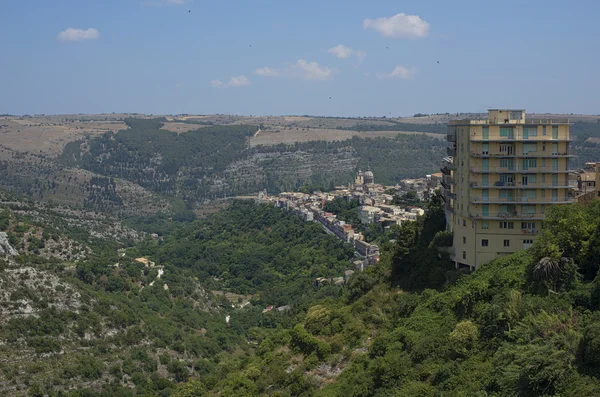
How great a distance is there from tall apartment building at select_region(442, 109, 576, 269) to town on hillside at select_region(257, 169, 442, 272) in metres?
26.4

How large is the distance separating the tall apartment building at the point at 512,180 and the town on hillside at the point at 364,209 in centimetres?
2635

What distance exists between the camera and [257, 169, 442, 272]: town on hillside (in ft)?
268

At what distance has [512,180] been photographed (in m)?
36.0

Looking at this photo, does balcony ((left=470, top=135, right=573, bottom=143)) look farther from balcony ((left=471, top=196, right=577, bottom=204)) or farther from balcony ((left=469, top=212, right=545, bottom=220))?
→ balcony ((left=469, top=212, right=545, bottom=220))

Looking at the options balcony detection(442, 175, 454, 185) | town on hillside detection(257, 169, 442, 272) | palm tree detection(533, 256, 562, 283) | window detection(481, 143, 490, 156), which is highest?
window detection(481, 143, 490, 156)

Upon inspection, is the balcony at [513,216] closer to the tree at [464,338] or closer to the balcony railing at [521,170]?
the balcony railing at [521,170]

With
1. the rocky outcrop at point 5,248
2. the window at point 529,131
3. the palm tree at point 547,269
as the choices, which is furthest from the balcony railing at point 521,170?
the rocky outcrop at point 5,248

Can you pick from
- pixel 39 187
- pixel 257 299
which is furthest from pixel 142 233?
pixel 257 299

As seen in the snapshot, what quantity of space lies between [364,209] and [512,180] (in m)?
61.7

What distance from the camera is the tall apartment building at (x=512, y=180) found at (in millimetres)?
35812

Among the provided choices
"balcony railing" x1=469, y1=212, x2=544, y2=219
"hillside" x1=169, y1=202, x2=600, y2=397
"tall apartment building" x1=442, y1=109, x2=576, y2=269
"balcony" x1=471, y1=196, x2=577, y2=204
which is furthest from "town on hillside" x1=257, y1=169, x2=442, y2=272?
"balcony" x1=471, y1=196, x2=577, y2=204

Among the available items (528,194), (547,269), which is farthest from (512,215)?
(547,269)

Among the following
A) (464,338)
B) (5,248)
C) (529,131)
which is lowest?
(5,248)

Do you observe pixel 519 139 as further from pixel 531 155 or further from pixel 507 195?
pixel 507 195
